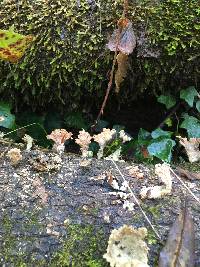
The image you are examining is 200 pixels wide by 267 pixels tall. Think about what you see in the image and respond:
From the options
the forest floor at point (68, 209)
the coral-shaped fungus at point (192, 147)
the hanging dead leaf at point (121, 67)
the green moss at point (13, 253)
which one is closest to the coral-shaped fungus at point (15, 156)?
the forest floor at point (68, 209)

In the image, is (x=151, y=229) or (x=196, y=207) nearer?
(x=151, y=229)

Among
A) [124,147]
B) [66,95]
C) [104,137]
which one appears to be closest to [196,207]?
[104,137]

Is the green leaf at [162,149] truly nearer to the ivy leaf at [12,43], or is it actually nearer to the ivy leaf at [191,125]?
the ivy leaf at [191,125]

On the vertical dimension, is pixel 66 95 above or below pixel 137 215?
above

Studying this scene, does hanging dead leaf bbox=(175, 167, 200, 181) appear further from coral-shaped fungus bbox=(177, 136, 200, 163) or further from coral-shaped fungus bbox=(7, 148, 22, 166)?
coral-shaped fungus bbox=(7, 148, 22, 166)

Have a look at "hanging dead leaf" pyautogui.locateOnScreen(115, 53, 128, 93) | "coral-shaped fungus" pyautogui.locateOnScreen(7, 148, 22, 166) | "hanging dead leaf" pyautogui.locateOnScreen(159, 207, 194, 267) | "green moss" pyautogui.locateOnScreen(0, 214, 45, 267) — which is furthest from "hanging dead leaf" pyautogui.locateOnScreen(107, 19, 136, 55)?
"green moss" pyautogui.locateOnScreen(0, 214, 45, 267)

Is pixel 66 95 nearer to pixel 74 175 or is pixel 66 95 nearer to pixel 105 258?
pixel 74 175
